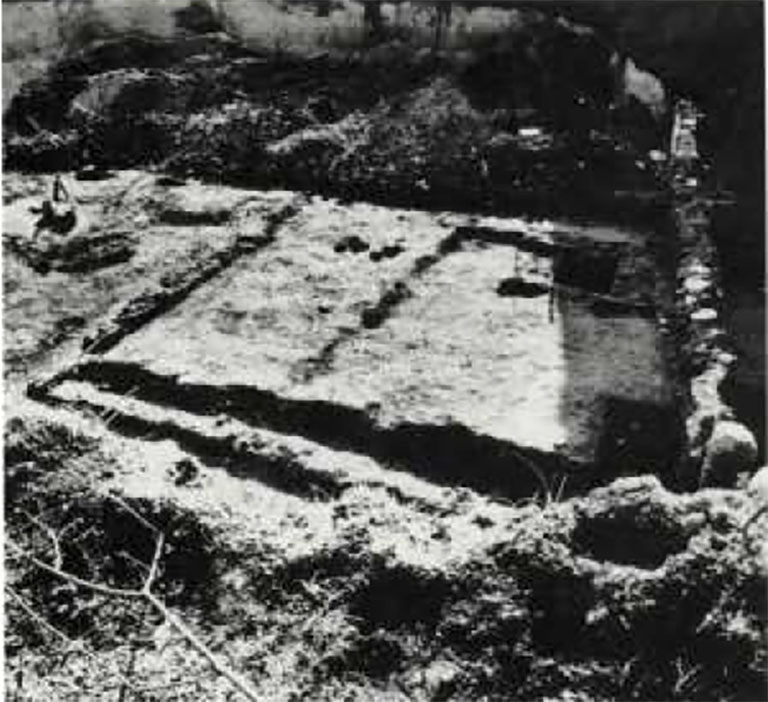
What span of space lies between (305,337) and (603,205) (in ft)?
9.20

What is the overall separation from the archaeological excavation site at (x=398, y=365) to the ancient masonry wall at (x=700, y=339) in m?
0.03

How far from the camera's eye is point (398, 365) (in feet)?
19.8

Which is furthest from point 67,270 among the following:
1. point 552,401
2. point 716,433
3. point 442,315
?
point 716,433

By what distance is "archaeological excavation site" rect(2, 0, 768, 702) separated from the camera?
413 cm

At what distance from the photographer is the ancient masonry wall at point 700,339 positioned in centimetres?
458

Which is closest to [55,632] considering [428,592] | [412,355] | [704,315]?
[428,592]

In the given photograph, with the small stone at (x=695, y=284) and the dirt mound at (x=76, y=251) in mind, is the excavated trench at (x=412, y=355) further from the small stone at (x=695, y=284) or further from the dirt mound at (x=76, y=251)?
the dirt mound at (x=76, y=251)

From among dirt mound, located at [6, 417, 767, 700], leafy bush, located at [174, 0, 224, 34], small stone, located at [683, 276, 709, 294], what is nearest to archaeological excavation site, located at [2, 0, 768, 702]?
dirt mound, located at [6, 417, 767, 700]

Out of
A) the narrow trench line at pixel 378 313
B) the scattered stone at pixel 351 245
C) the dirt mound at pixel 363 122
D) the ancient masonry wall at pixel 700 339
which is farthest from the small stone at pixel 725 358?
the scattered stone at pixel 351 245

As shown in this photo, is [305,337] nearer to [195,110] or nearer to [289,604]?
[289,604]

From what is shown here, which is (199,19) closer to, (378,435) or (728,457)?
(378,435)

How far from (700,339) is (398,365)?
169 cm

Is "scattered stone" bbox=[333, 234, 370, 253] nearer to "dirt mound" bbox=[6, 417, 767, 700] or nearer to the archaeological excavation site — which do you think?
the archaeological excavation site

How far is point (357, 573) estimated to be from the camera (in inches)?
175
